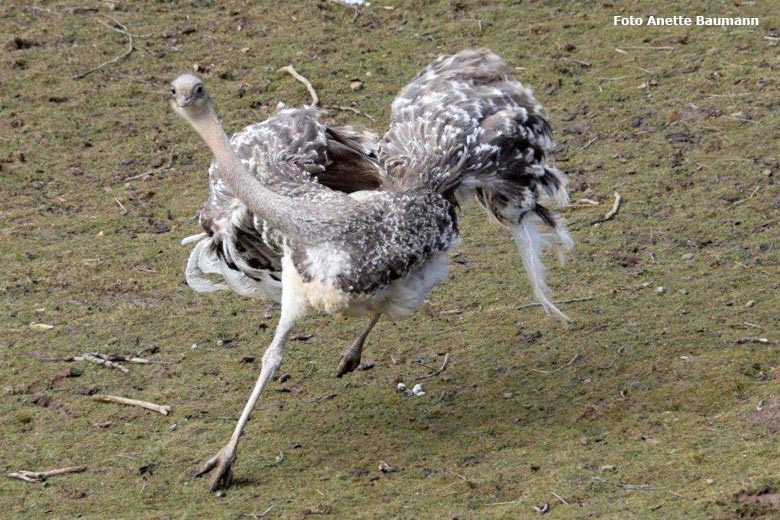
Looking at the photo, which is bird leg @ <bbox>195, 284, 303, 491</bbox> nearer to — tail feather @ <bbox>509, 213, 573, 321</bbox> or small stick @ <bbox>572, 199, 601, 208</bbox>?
tail feather @ <bbox>509, 213, 573, 321</bbox>

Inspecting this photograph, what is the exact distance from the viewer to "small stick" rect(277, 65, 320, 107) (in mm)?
10133

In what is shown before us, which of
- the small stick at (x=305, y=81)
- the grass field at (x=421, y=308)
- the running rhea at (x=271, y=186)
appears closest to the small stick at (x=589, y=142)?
the grass field at (x=421, y=308)

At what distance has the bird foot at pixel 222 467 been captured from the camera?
19.6ft

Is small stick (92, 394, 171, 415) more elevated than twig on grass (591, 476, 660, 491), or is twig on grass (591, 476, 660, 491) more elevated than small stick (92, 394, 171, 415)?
twig on grass (591, 476, 660, 491)

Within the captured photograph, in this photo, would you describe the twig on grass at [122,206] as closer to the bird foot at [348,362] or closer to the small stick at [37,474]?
the bird foot at [348,362]

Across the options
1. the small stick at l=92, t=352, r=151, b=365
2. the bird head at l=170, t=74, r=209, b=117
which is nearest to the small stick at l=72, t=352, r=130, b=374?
the small stick at l=92, t=352, r=151, b=365

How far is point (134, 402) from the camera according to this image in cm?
684

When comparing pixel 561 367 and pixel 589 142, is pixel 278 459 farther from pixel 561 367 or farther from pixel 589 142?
pixel 589 142

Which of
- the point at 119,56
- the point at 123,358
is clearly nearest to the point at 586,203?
the point at 123,358

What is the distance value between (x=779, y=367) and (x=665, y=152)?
2.94 metres

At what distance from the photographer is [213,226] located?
6.77 meters

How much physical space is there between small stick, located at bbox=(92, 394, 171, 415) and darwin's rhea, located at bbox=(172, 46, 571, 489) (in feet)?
2.50

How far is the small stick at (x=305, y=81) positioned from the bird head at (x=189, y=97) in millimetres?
4217

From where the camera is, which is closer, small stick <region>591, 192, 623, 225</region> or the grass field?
the grass field
